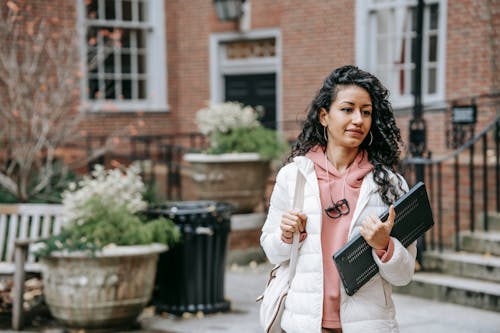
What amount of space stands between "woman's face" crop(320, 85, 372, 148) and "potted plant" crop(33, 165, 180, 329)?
380 centimetres

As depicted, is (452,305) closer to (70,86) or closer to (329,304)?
(329,304)

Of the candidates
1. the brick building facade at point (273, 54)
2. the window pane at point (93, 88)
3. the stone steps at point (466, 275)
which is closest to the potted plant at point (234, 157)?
the brick building facade at point (273, 54)

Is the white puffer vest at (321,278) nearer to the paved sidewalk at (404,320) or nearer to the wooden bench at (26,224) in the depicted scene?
the paved sidewalk at (404,320)

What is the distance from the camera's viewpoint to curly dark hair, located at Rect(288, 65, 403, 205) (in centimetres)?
323

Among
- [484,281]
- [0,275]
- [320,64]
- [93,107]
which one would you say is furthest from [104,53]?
[484,281]

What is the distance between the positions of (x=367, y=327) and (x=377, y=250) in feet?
0.97

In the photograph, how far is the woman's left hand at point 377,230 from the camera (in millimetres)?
3021

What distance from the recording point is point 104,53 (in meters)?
14.0

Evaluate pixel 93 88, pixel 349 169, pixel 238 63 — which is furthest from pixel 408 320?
pixel 93 88

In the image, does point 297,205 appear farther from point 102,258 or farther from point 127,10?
point 127,10

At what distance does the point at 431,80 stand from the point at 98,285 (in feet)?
19.7

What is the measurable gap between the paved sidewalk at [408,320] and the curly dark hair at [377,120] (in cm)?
367

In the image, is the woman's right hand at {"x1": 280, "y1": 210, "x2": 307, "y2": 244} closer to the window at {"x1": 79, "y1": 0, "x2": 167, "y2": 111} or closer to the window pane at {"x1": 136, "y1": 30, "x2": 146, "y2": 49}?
the window at {"x1": 79, "y1": 0, "x2": 167, "y2": 111}

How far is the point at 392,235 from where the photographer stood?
311 centimetres
